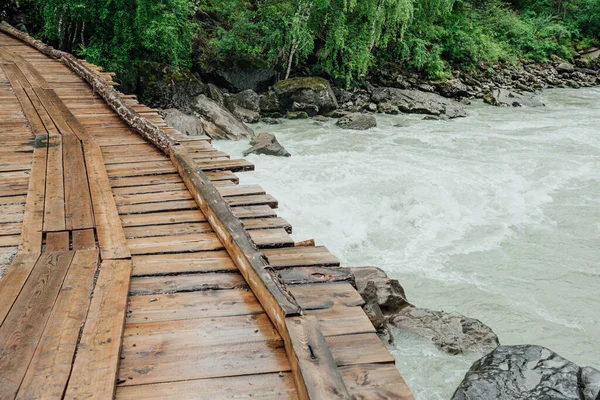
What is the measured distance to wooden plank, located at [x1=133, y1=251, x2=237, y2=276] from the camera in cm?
310

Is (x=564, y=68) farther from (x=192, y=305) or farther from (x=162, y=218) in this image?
(x=192, y=305)

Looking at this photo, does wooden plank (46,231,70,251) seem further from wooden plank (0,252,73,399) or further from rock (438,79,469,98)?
rock (438,79,469,98)

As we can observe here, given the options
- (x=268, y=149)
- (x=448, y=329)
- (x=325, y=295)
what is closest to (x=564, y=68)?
(x=268, y=149)

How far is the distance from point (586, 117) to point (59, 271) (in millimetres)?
18133

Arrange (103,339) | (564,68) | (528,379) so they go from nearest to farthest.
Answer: (103,339), (528,379), (564,68)

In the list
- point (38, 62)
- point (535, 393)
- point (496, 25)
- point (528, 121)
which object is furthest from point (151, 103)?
point (496, 25)

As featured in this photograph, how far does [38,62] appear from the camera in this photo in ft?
35.2

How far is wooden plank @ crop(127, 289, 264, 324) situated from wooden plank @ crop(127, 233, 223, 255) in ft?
1.83

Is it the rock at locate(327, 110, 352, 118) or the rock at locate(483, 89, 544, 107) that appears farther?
the rock at locate(483, 89, 544, 107)

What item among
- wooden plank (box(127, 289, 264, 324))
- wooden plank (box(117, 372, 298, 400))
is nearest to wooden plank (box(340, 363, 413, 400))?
wooden plank (box(117, 372, 298, 400))

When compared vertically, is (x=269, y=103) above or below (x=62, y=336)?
below

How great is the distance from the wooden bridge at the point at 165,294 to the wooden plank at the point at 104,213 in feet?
0.04

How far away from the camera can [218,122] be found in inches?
536

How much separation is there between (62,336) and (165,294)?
0.62m
